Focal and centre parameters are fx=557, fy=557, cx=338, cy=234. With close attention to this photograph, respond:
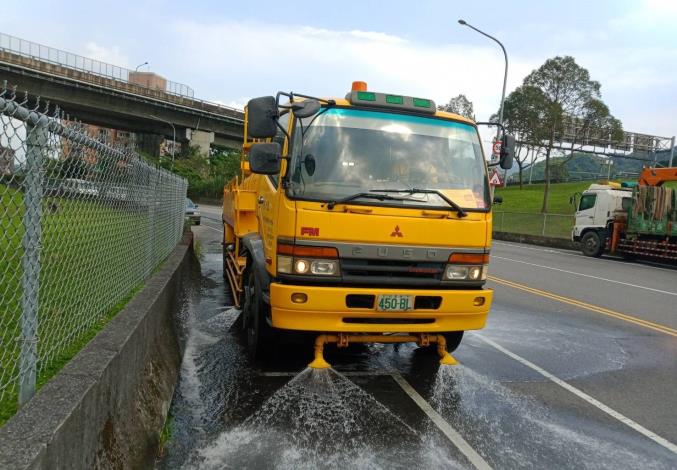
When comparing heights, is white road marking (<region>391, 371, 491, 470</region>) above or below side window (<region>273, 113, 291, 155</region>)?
below

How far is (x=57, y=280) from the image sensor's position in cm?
356

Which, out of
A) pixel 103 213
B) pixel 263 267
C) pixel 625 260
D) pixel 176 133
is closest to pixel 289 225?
pixel 263 267

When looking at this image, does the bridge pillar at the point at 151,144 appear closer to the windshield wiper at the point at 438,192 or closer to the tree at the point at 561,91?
the tree at the point at 561,91

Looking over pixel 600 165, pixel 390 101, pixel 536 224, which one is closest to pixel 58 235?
pixel 390 101

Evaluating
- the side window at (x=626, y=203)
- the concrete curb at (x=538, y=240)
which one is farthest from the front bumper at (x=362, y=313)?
the concrete curb at (x=538, y=240)

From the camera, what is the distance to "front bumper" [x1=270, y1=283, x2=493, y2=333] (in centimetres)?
453

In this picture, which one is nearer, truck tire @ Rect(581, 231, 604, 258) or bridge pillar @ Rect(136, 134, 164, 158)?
truck tire @ Rect(581, 231, 604, 258)

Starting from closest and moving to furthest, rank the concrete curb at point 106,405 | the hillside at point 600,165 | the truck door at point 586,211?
the concrete curb at point 106,405 → the truck door at point 586,211 → the hillside at point 600,165

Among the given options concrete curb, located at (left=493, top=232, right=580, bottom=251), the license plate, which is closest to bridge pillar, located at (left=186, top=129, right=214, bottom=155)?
concrete curb, located at (left=493, top=232, right=580, bottom=251)

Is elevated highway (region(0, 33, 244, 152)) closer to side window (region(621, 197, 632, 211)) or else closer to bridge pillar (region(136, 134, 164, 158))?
bridge pillar (region(136, 134, 164, 158))

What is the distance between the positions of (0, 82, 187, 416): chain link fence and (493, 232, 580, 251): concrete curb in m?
23.2

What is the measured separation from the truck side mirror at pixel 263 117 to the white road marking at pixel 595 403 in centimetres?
362

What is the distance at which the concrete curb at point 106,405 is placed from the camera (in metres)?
2.16

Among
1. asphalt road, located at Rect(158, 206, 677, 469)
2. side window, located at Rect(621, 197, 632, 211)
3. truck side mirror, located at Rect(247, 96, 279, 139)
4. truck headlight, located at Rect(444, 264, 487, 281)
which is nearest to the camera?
asphalt road, located at Rect(158, 206, 677, 469)
